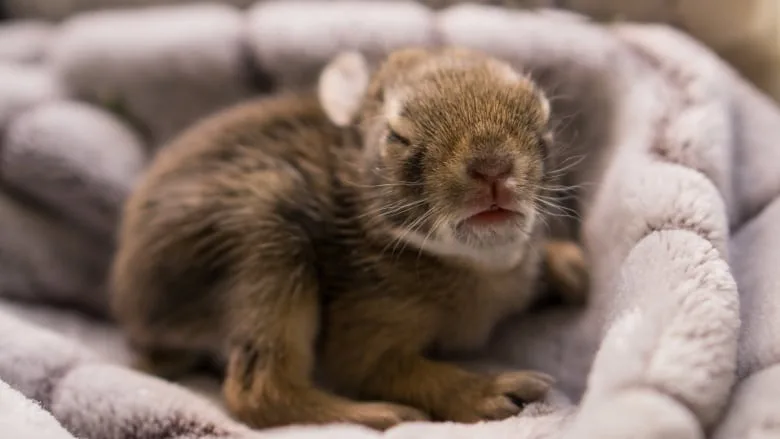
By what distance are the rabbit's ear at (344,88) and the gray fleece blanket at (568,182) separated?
0.27 meters

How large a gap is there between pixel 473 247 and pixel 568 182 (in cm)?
37

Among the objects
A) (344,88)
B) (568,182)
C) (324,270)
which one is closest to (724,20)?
(568,182)

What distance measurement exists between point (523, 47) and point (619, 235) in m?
0.50

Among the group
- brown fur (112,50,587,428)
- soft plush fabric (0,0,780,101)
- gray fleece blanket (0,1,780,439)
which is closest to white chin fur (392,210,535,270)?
brown fur (112,50,587,428)

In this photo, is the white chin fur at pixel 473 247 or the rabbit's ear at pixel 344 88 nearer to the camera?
the white chin fur at pixel 473 247

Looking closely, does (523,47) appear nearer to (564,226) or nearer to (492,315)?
(564,226)

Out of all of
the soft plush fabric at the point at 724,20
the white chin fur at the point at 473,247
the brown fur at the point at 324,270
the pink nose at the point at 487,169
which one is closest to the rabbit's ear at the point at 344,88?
the brown fur at the point at 324,270

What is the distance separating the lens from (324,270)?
1269 mm

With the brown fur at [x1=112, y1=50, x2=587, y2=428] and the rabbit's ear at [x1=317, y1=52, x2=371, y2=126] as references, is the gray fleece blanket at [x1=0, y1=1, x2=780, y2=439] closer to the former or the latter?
the brown fur at [x1=112, y1=50, x2=587, y2=428]

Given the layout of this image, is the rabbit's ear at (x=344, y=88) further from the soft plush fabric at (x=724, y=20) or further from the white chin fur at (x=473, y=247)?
the soft plush fabric at (x=724, y=20)

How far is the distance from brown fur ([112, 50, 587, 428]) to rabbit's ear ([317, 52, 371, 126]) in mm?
28

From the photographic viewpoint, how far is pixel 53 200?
5.38ft

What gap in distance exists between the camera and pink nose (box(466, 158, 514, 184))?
998mm

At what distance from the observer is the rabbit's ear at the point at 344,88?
1328mm
